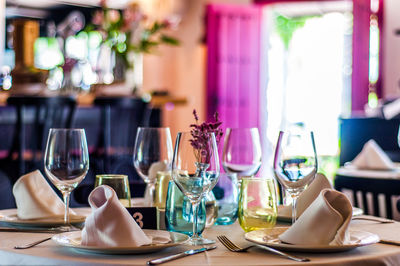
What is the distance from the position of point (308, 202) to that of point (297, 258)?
16.6 inches

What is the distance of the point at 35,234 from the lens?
122 cm

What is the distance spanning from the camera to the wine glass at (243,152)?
1.47 m

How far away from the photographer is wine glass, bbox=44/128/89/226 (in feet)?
4.03

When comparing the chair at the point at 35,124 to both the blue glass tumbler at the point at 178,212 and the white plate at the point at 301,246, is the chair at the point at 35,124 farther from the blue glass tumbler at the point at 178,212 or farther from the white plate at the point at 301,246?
the white plate at the point at 301,246

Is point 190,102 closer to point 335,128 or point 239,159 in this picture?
point 335,128

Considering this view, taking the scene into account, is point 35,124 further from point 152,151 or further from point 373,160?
point 152,151

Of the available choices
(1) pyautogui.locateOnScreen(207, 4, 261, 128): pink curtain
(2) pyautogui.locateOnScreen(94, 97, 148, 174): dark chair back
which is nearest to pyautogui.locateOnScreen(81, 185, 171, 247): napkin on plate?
(2) pyautogui.locateOnScreen(94, 97, 148, 174): dark chair back

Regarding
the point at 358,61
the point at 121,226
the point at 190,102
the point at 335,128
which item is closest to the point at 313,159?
the point at 121,226

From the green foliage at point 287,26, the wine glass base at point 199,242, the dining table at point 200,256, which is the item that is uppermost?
the green foliage at point 287,26

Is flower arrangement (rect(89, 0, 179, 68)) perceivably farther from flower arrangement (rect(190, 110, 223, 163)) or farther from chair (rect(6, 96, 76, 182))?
flower arrangement (rect(190, 110, 223, 163))

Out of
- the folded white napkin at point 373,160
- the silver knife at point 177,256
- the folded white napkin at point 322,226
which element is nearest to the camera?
the silver knife at point 177,256

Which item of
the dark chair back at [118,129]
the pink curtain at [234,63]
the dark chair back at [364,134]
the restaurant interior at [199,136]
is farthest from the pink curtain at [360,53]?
the dark chair back at [118,129]

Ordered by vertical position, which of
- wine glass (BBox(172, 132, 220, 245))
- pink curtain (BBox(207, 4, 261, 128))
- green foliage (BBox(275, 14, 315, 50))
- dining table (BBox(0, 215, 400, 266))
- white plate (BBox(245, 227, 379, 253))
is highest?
green foliage (BBox(275, 14, 315, 50))

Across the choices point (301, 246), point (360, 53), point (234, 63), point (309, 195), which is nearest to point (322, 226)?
point (301, 246)
